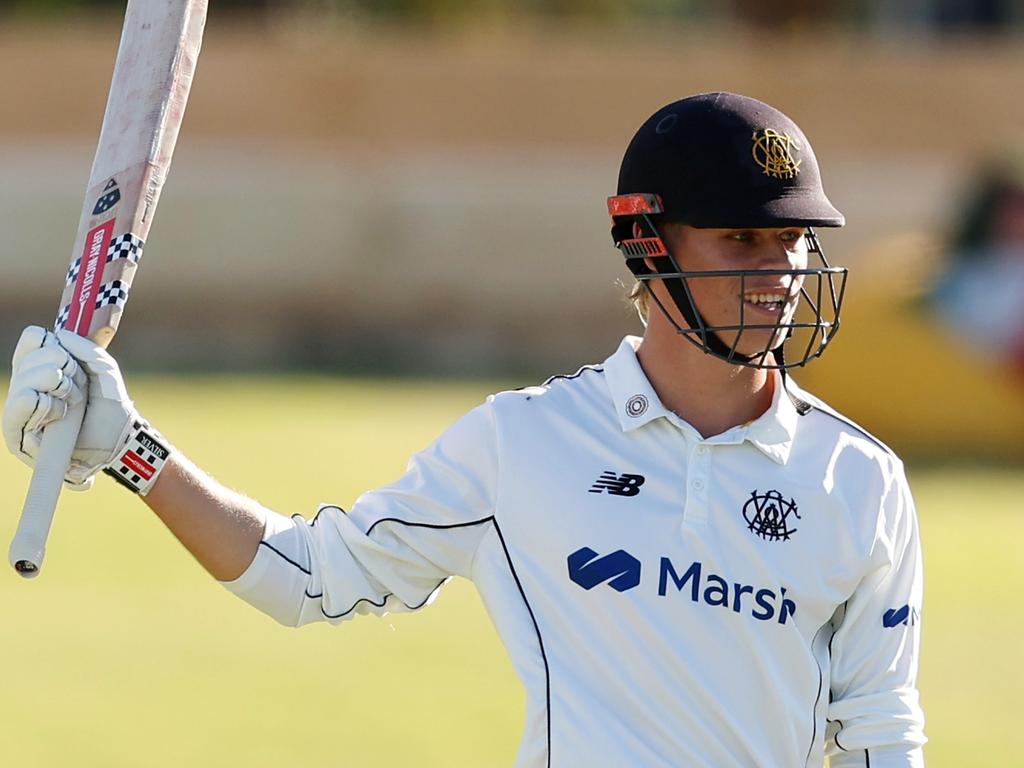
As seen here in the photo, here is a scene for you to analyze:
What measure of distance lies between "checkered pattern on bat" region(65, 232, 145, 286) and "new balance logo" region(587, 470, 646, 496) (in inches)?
39.4

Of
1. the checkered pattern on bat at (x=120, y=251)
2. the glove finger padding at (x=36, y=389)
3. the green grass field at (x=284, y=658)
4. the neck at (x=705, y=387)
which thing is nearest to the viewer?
the glove finger padding at (x=36, y=389)

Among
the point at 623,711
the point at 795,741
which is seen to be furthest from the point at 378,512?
the point at 795,741

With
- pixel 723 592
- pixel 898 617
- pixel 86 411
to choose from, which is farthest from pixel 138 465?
pixel 898 617

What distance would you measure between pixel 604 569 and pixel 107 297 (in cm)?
107

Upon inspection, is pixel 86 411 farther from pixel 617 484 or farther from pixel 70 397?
pixel 617 484

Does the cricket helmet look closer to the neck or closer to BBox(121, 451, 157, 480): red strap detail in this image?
the neck

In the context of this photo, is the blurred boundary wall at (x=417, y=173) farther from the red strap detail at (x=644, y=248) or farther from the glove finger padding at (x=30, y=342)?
the glove finger padding at (x=30, y=342)

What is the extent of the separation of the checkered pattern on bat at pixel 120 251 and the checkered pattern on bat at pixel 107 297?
0.06 m

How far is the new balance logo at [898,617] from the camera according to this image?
3273 millimetres

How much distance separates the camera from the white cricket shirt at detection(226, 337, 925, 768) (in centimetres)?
316

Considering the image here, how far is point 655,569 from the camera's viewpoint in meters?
3.19

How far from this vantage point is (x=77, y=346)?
10.5 feet

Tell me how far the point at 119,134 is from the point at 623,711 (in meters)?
1.49

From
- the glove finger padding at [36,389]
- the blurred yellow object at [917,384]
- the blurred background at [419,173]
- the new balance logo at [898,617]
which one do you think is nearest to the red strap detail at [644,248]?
the new balance logo at [898,617]
